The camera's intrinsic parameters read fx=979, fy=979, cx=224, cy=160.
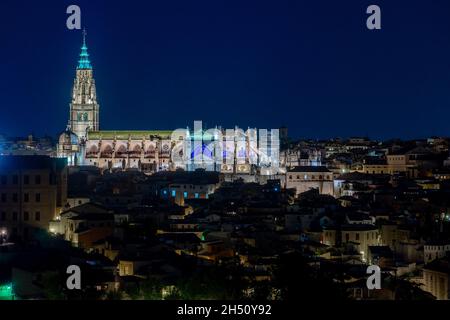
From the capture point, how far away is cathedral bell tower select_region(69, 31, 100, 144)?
91000mm

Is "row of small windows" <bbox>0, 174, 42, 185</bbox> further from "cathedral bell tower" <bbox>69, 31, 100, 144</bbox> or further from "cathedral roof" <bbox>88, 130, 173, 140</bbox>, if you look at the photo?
"cathedral bell tower" <bbox>69, 31, 100, 144</bbox>

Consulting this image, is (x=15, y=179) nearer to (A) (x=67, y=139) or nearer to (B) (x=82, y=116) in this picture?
(A) (x=67, y=139)

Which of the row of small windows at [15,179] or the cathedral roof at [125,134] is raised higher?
the cathedral roof at [125,134]

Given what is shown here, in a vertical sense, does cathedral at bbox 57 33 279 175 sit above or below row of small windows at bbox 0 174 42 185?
above

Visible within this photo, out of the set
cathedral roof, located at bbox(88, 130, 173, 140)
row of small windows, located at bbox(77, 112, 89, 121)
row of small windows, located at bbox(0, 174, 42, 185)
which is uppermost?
row of small windows, located at bbox(77, 112, 89, 121)

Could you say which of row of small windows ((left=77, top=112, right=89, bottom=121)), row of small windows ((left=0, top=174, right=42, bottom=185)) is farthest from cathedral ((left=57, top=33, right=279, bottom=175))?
row of small windows ((left=0, top=174, right=42, bottom=185))

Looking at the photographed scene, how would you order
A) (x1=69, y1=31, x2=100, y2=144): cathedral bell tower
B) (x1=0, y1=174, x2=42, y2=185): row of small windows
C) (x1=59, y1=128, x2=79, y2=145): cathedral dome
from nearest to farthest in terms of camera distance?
(x1=0, y1=174, x2=42, y2=185): row of small windows → (x1=59, y1=128, x2=79, y2=145): cathedral dome → (x1=69, y1=31, x2=100, y2=144): cathedral bell tower

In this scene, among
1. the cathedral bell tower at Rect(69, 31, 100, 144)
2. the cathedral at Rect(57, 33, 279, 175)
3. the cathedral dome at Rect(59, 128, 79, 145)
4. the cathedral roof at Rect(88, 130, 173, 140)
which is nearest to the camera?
the cathedral at Rect(57, 33, 279, 175)

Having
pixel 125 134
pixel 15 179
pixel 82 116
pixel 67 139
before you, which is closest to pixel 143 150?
pixel 125 134

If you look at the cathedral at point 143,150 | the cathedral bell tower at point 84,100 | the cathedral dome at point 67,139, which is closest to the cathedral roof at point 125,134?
the cathedral at point 143,150

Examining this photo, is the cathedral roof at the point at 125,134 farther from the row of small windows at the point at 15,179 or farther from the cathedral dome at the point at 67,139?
the row of small windows at the point at 15,179

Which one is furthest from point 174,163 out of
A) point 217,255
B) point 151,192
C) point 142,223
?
point 217,255

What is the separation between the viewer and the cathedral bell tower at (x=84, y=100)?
9100 centimetres

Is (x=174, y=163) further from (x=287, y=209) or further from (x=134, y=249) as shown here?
(x=134, y=249)
